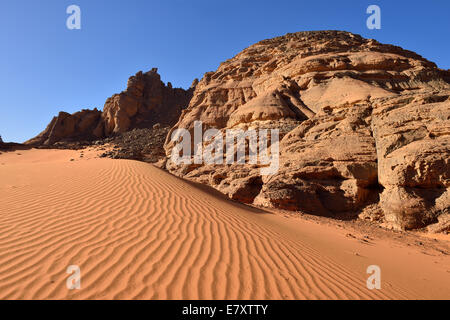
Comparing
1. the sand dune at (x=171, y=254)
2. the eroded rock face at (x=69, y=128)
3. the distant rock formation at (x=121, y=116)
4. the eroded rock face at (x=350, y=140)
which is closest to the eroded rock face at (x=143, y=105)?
the distant rock formation at (x=121, y=116)

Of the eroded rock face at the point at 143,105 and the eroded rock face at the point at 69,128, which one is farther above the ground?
the eroded rock face at the point at 143,105

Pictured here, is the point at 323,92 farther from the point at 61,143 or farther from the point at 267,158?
the point at 61,143

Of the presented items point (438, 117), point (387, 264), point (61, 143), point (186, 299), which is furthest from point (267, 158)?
point (61, 143)

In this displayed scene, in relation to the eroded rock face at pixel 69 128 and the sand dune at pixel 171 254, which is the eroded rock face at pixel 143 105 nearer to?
the eroded rock face at pixel 69 128

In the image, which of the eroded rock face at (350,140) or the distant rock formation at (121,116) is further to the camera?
the distant rock formation at (121,116)

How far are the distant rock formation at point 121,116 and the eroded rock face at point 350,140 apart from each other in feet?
68.7

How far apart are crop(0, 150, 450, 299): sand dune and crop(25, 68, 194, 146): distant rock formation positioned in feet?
108

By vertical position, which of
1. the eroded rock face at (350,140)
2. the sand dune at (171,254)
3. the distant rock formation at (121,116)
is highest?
the distant rock formation at (121,116)

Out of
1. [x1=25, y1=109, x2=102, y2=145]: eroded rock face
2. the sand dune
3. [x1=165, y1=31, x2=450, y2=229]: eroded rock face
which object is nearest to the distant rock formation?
[x1=25, y1=109, x2=102, y2=145]: eroded rock face

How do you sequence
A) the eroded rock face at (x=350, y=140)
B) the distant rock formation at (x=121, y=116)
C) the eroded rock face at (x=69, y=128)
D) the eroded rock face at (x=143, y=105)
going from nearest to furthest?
the eroded rock face at (x=350, y=140) < the eroded rock face at (x=69, y=128) < the distant rock formation at (x=121, y=116) < the eroded rock face at (x=143, y=105)

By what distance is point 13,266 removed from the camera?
108 inches

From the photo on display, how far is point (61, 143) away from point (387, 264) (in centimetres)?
3945

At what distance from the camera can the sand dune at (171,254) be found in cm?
266

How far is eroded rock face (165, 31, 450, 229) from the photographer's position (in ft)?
24.6
